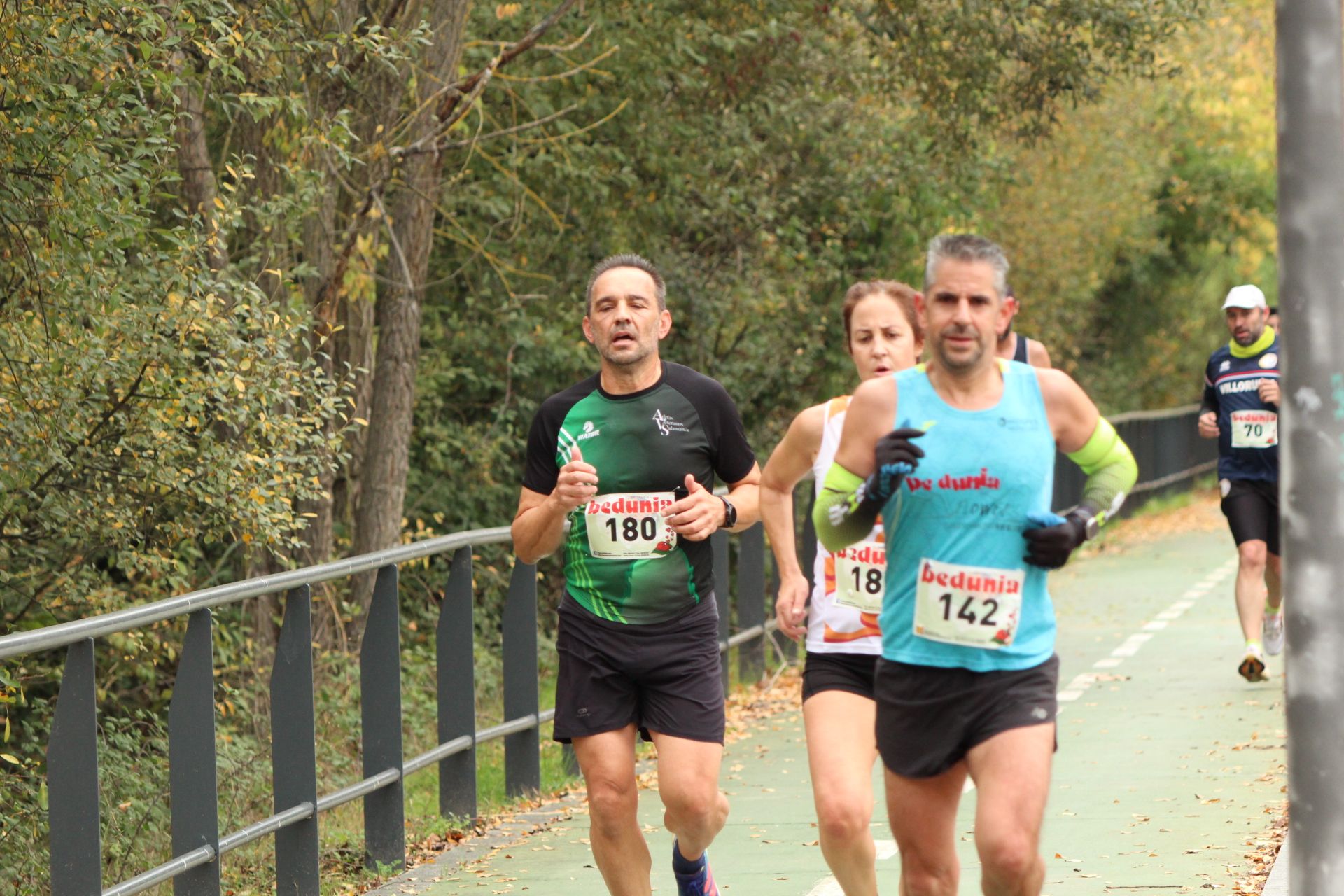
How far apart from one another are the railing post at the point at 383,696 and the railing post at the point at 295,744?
715mm

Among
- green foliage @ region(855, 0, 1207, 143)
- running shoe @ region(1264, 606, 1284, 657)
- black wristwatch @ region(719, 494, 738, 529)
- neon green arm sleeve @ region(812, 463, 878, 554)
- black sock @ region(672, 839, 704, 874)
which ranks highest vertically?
green foliage @ region(855, 0, 1207, 143)

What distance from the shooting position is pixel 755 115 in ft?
57.3

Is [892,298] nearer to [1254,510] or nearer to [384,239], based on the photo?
[1254,510]

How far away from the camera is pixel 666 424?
21.0 feet

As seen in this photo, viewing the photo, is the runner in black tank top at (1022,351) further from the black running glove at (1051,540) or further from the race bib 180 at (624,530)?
the black running glove at (1051,540)

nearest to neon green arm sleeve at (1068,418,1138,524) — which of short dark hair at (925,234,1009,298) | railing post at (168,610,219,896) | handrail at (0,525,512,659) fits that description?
short dark hair at (925,234,1009,298)

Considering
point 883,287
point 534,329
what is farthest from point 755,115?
point 883,287

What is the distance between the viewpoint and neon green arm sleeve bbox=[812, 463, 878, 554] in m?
4.87

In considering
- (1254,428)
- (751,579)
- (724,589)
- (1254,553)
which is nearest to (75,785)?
(724,589)

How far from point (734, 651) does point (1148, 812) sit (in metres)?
5.09

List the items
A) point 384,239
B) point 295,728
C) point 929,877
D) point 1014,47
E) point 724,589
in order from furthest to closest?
point 1014,47, point 384,239, point 724,589, point 295,728, point 929,877

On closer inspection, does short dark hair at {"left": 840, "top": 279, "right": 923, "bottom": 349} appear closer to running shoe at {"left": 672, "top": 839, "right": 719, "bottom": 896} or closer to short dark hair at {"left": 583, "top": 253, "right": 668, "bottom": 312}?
short dark hair at {"left": 583, "top": 253, "right": 668, "bottom": 312}

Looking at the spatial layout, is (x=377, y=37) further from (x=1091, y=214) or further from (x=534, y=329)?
(x=1091, y=214)

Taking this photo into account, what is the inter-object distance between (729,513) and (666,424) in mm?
341
